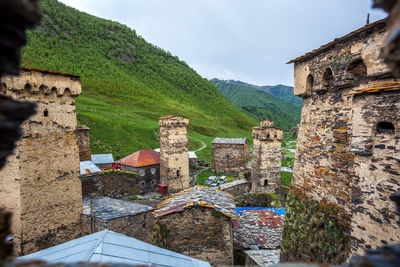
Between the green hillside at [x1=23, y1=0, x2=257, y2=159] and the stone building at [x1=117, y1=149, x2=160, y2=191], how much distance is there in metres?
9.91

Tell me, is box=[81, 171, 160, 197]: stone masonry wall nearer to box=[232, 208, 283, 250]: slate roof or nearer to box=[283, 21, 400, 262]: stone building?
box=[232, 208, 283, 250]: slate roof

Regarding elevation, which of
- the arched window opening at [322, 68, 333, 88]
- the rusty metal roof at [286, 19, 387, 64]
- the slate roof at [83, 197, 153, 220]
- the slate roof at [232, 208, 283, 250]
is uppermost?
the rusty metal roof at [286, 19, 387, 64]

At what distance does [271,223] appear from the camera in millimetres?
12234

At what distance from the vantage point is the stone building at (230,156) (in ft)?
105

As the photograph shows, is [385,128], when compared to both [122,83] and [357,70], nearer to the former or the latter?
[357,70]

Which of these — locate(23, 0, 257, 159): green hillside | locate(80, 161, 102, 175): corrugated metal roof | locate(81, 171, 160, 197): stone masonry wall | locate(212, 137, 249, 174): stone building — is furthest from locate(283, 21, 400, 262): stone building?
locate(23, 0, 257, 159): green hillside

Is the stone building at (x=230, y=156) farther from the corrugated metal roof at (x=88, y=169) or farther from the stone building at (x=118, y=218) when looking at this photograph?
the stone building at (x=118, y=218)

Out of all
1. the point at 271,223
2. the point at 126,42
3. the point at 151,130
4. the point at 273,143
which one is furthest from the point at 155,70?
the point at 271,223

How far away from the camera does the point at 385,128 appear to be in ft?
15.9

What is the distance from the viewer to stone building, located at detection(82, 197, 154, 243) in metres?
10.1

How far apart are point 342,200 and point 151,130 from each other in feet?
133

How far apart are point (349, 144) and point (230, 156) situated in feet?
85.3

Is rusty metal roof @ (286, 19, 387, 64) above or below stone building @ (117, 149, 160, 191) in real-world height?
above

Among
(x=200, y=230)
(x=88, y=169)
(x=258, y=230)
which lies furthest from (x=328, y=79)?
(x=88, y=169)
